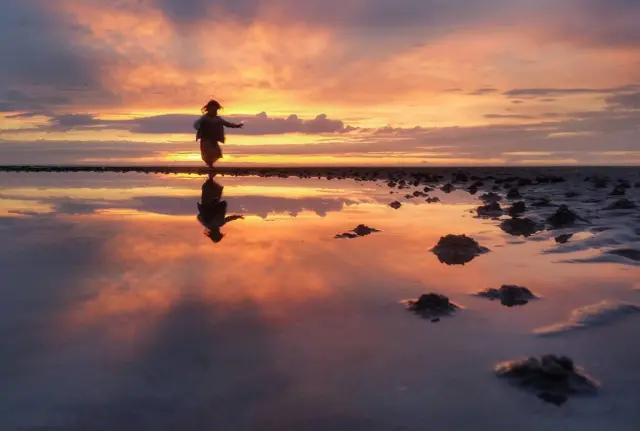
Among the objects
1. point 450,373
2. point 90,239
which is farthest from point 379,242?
point 450,373

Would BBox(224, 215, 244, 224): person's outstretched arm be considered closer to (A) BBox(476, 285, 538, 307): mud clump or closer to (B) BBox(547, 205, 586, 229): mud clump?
(B) BBox(547, 205, 586, 229): mud clump

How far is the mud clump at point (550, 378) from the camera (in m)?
3.54

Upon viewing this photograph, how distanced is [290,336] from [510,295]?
251cm

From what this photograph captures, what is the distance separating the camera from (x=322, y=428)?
3.06 m

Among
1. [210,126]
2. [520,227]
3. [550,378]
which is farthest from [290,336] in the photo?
[210,126]

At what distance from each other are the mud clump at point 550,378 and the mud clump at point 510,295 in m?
1.91

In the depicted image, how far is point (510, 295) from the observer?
5.93 m

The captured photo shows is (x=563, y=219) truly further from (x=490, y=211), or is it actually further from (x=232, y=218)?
(x=232, y=218)

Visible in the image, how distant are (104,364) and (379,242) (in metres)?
6.44

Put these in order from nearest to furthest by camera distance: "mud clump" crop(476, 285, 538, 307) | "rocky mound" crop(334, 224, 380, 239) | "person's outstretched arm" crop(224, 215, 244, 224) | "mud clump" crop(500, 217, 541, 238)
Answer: "mud clump" crop(476, 285, 538, 307) → "rocky mound" crop(334, 224, 380, 239) → "mud clump" crop(500, 217, 541, 238) → "person's outstretched arm" crop(224, 215, 244, 224)

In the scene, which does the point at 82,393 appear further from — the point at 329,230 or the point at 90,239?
the point at 329,230

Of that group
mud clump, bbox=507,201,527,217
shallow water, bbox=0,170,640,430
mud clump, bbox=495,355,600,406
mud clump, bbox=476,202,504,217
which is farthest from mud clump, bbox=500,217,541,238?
mud clump, bbox=495,355,600,406

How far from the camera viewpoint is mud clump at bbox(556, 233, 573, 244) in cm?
992

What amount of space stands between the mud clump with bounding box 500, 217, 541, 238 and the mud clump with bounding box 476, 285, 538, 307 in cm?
523
